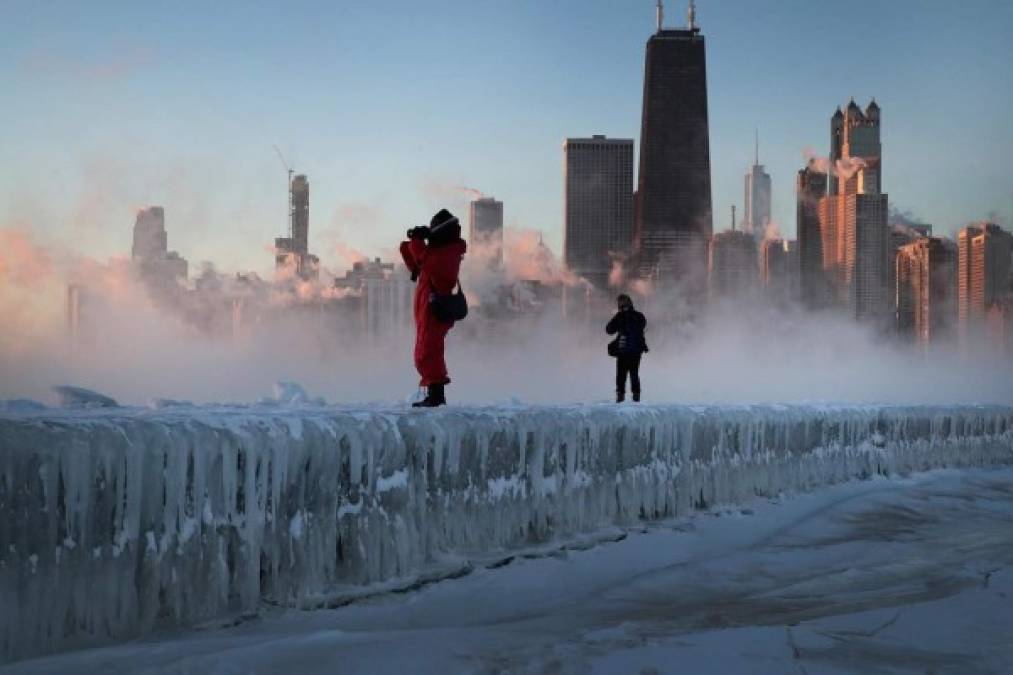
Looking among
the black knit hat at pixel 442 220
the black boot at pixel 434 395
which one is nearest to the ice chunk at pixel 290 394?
the black boot at pixel 434 395

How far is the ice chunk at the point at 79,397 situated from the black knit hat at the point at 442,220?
2977mm

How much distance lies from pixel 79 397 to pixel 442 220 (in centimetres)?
338

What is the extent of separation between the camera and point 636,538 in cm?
721

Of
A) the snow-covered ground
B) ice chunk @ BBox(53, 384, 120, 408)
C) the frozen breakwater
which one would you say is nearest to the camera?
the snow-covered ground

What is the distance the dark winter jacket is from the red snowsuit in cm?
662

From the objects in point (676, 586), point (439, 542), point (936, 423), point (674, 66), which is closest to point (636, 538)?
point (676, 586)

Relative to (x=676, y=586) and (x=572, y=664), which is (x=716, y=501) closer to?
(x=676, y=586)

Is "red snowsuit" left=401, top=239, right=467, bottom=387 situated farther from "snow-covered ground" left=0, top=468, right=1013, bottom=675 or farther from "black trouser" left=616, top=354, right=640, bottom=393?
"black trouser" left=616, top=354, right=640, bottom=393

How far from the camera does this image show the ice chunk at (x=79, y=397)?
27.3 ft

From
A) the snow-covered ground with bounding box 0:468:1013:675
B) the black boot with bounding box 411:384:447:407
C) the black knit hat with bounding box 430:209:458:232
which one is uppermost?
the black knit hat with bounding box 430:209:458:232

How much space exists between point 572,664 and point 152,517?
6.32 feet

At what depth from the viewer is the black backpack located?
834cm

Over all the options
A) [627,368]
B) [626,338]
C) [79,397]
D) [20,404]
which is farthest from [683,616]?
[627,368]

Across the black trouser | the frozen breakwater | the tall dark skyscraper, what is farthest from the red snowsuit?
the tall dark skyscraper
